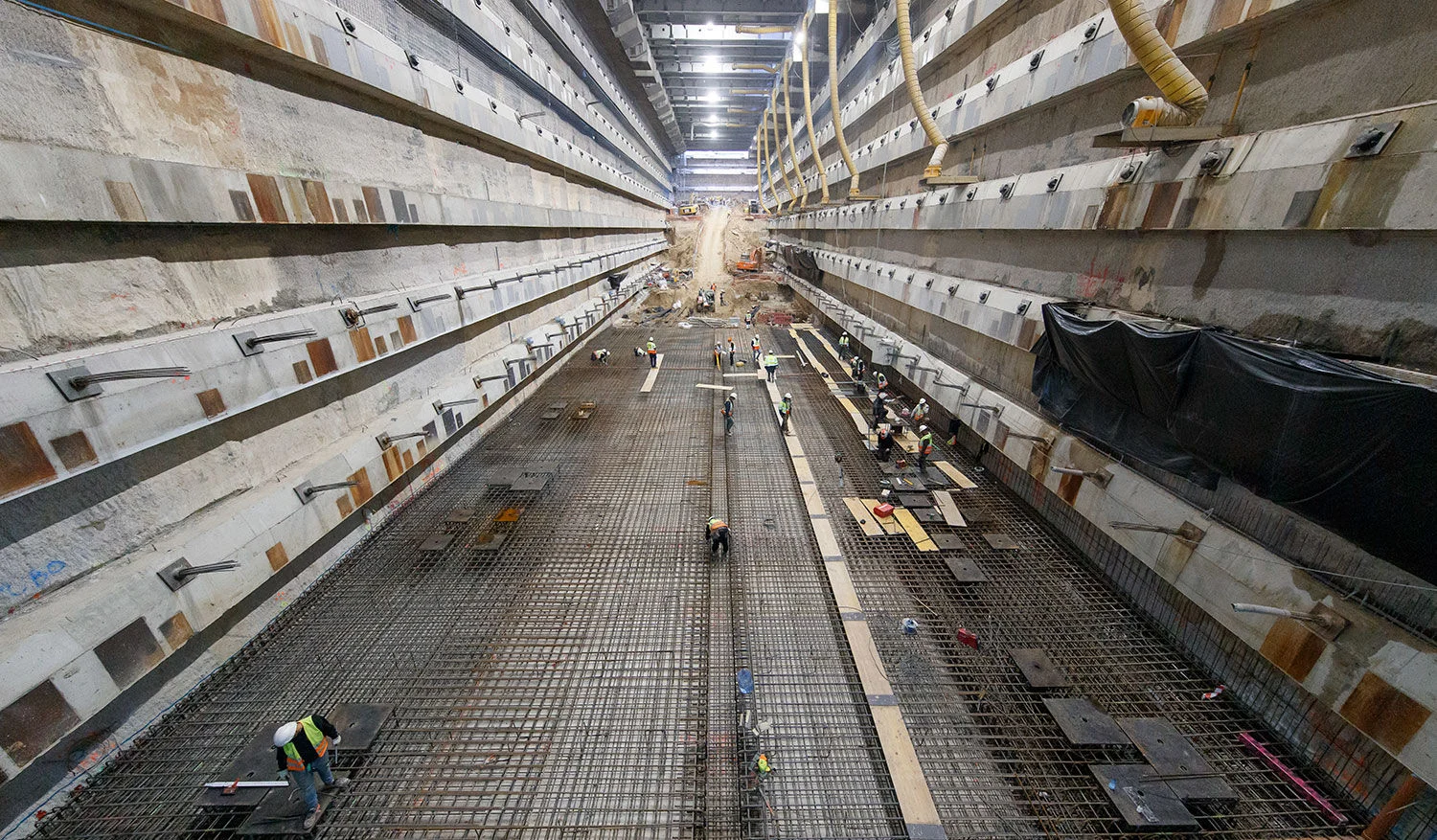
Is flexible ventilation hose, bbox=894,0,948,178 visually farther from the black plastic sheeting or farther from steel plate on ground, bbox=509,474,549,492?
steel plate on ground, bbox=509,474,549,492

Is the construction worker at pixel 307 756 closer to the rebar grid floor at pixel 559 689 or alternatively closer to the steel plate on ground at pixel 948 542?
the rebar grid floor at pixel 559 689

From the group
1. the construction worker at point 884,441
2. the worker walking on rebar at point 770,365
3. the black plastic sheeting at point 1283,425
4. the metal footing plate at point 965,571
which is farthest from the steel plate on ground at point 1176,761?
the worker walking on rebar at point 770,365

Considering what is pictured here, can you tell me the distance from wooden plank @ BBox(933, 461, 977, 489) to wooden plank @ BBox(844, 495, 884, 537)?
1995mm

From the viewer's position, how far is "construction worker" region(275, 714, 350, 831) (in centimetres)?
348

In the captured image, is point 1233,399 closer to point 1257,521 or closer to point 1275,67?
point 1257,521

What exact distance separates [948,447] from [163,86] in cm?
1188

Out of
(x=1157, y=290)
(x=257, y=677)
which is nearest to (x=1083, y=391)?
(x=1157, y=290)

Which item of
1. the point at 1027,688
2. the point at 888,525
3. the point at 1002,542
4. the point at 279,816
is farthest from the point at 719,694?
the point at 1002,542

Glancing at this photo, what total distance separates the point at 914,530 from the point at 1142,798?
361 cm

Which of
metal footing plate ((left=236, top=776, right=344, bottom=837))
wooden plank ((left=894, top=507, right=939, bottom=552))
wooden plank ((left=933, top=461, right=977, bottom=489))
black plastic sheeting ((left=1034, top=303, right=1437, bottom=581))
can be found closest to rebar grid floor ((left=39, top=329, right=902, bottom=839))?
metal footing plate ((left=236, top=776, right=344, bottom=837))

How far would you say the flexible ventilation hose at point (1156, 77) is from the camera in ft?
14.3

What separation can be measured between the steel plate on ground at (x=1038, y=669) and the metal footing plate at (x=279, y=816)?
6449 millimetres

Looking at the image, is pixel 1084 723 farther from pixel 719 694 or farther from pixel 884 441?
pixel 884 441

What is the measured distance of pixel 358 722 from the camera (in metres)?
4.34
